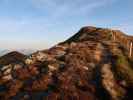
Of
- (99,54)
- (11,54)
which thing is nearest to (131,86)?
(99,54)

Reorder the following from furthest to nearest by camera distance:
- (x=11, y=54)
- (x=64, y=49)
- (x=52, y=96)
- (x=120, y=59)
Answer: (x=11, y=54), (x=64, y=49), (x=120, y=59), (x=52, y=96)

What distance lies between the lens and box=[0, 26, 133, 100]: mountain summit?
133ft

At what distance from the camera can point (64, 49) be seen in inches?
2330

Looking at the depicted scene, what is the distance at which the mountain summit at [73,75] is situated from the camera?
4062cm

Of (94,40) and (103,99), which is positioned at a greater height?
(94,40)

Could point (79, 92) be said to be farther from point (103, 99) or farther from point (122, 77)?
point (122, 77)

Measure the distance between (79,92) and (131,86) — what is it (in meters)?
8.72

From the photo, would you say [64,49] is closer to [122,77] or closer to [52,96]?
[122,77]

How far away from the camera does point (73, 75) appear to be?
45.7 meters

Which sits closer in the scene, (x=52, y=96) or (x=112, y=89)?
(x=52, y=96)

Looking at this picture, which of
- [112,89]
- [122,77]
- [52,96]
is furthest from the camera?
[122,77]

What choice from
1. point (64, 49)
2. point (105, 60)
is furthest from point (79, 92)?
point (64, 49)

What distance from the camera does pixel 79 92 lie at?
40.8m

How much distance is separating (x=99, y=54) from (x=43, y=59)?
11428 mm
